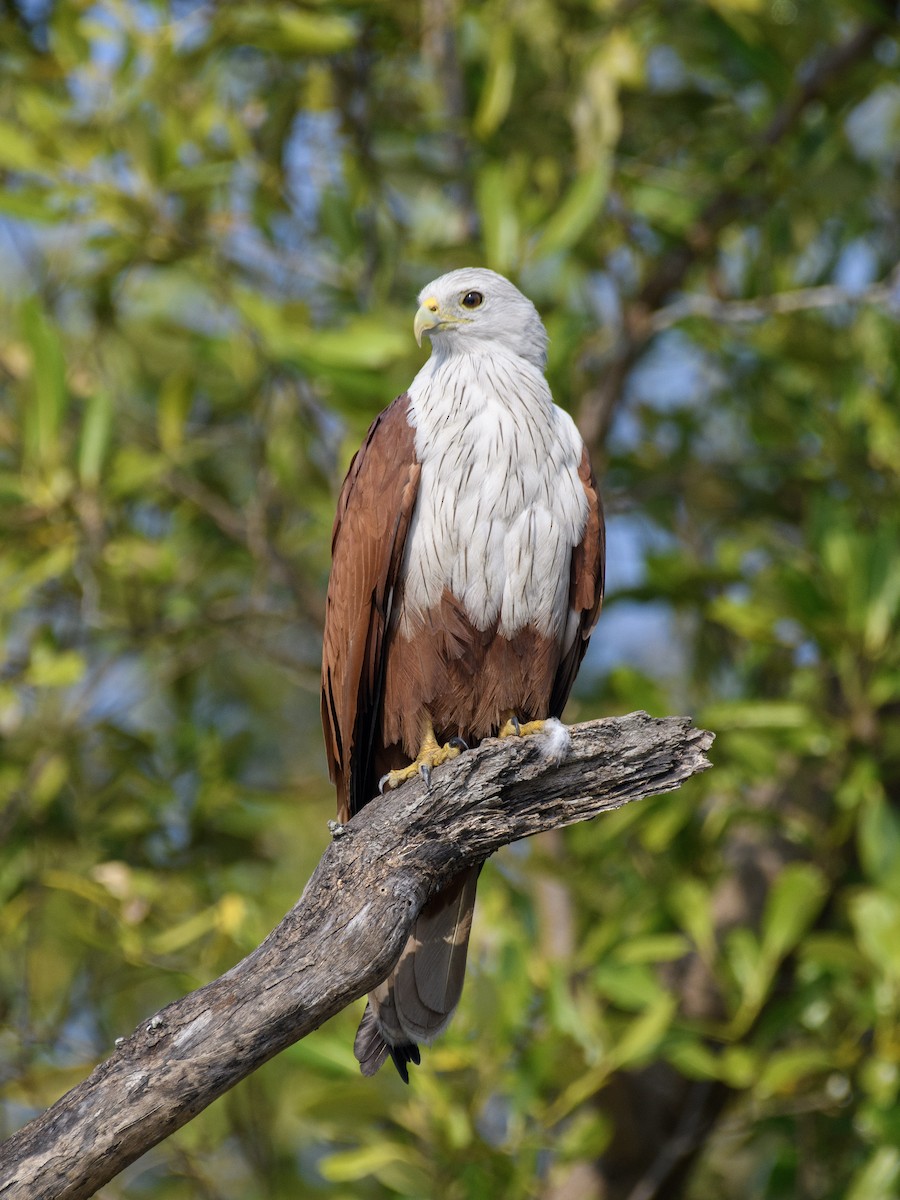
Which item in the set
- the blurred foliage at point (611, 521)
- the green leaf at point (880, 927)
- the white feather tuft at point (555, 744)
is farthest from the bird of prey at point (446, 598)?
the green leaf at point (880, 927)

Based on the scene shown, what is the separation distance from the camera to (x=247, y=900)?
502cm

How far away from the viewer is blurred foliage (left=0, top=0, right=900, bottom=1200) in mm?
4855

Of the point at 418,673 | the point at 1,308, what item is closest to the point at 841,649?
the point at 418,673

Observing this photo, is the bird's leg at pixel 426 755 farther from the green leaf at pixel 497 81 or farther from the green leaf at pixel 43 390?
the green leaf at pixel 497 81

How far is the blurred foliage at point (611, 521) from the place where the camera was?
4.86 metres

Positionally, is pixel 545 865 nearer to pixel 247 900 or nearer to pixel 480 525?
pixel 247 900

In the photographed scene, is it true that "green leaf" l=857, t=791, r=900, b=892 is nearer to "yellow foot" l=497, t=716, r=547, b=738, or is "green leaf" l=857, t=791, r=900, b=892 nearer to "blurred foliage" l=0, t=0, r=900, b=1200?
"blurred foliage" l=0, t=0, r=900, b=1200

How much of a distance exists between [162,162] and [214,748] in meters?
2.24

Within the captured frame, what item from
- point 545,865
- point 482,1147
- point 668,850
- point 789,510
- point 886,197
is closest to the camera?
point 482,1147

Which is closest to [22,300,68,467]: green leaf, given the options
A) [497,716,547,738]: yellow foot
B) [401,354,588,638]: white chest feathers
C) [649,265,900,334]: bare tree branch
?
[401,354,588,638]: white chest feathers

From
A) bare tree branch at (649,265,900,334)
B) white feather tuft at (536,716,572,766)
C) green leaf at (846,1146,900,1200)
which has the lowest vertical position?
green leaf at (846,1146,900,1200)

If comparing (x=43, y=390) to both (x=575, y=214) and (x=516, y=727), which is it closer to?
(x=575, y=214)

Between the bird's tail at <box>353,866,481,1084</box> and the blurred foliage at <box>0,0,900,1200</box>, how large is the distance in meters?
1.03

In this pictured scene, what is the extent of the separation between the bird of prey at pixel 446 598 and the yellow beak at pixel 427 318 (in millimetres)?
177
